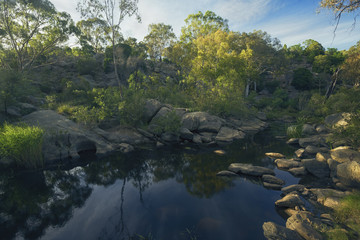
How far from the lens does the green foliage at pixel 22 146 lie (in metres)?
9.70

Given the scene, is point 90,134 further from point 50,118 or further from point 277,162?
point 277,162

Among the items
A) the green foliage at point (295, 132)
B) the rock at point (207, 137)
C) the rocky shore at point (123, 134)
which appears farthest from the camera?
the green foliage at point (295, 132)

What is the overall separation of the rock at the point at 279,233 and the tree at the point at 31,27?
29.1 m

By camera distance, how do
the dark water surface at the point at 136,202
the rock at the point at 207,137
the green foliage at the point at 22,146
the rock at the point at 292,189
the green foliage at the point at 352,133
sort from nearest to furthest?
the dark water surface at the point at 136,202
the rock at the point at 292,189
the green foliage at the point at 22,146
the green foliage at the point at 352,133
the rock at the point at 207,137

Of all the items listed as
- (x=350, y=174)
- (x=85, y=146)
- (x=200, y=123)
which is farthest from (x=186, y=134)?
(x=350, y=174)

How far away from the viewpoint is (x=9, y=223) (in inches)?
250

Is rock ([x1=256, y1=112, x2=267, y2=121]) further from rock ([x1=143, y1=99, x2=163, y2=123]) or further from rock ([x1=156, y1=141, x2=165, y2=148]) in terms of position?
rock ([x1=156, y1=141, x2=165, y2=148])

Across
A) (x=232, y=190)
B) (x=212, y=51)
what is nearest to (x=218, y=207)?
(x=232, y=190)

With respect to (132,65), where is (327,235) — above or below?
below

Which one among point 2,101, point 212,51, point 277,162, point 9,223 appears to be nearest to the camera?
point 9,223

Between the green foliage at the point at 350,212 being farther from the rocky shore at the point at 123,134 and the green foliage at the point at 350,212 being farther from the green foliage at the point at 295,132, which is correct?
the green foliage at the point at 295,132

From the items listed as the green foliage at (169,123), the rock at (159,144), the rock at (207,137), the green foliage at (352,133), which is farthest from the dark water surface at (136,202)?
the rock at (207,137)

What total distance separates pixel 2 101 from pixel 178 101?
754 inches

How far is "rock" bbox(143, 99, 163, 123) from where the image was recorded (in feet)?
66.9
